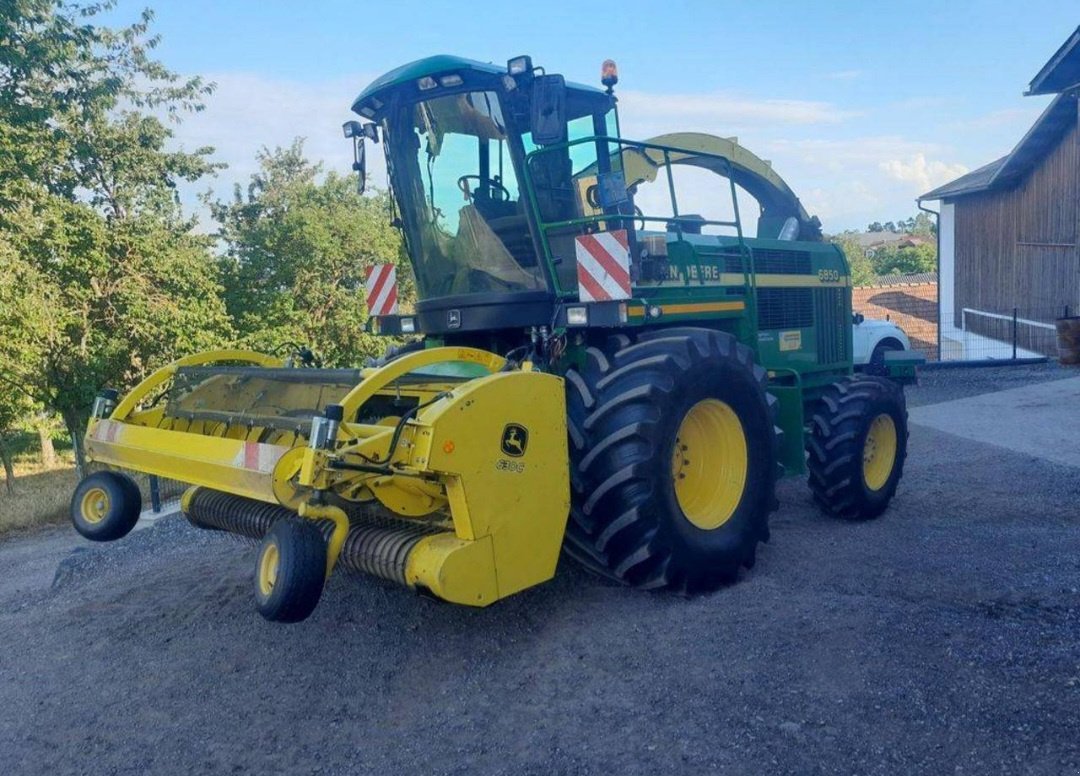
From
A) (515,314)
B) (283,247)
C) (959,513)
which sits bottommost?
(959,513)

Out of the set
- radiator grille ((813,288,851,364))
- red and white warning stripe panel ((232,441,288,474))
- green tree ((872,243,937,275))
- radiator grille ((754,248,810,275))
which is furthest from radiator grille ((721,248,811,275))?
green tree ((872,243,937,275))

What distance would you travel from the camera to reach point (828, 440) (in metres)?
6.10

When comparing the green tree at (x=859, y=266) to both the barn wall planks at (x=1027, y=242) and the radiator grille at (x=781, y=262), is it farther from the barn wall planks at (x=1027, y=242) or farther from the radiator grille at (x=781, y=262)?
the radiator grille at (x=781, y=262)

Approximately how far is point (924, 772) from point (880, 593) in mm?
1711

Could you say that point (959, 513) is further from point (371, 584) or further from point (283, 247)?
point (283, 247)

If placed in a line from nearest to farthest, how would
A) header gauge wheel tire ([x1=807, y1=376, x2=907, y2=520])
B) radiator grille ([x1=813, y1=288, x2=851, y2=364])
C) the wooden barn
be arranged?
header gauge wheel tire ([x1=807, y1=376, x2=907, y2=520])
radiator grille ([x1=813, y1=288, x2=851, y2=364])
the wooden barn

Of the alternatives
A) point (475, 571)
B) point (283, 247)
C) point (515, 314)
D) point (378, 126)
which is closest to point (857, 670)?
point (475, 571)

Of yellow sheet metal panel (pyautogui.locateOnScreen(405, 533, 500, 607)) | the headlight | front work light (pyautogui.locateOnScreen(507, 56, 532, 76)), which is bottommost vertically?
yellow sheet metal panel (pyautogui.locateOnScreen(405, 533, 500, 607))

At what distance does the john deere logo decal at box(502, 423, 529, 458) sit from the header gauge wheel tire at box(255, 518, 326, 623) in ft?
2.83

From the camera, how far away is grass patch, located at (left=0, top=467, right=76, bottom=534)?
973cm

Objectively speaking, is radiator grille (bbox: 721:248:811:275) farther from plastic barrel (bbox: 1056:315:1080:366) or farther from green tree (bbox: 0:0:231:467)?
plastic barrel (bbox: 1056:315:1080:366)

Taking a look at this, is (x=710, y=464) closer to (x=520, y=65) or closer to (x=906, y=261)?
(x=520, y=65)

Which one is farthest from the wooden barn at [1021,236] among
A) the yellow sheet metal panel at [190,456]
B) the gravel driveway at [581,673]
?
the yellow sheet metal panel at [190,456]

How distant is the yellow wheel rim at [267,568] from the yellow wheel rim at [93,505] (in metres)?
1.68
